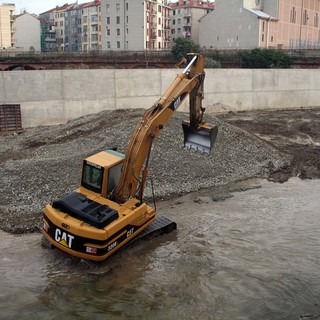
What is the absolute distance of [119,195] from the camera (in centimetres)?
963

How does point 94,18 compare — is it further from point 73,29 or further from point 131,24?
point 131,24

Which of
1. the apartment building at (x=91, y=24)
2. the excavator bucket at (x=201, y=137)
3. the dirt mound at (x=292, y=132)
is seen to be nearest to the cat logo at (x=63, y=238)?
the excavator bucket at (x=201, y=137)

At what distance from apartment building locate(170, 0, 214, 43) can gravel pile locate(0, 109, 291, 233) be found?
6152 centimetres

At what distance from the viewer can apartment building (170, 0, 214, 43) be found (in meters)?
78.4

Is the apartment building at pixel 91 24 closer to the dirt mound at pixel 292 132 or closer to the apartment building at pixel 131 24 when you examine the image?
the apartment building at pixel 131 24

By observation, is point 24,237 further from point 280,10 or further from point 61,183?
point 280,10

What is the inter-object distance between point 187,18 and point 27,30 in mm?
31245

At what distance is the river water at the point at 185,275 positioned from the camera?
7.95m

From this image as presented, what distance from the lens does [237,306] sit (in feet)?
26.5

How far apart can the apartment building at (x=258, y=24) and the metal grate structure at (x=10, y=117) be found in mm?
40183

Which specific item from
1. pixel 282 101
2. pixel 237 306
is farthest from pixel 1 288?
pixel 282 101

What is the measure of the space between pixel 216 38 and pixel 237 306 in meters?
58.3

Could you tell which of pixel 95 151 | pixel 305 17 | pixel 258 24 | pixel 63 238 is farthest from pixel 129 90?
pixel 305 17

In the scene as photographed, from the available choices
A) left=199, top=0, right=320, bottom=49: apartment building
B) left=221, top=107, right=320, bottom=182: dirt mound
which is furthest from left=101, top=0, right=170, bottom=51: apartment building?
left=221, top=107, right=320, bottom=182: dirt mound
